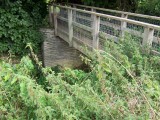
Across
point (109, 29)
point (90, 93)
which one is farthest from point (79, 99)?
point (109, 29)

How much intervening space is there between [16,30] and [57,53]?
1.77 meters

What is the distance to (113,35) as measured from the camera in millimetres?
5891

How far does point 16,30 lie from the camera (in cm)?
955

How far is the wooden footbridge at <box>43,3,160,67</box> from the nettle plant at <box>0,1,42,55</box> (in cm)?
91

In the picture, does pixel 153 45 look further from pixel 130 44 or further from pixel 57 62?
pixel 57 62

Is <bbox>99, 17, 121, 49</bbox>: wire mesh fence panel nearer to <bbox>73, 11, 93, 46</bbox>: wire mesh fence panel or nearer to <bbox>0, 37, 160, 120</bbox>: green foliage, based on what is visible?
<bbox>73, 11, 93, 46</bbox>: wire mesh fence panel

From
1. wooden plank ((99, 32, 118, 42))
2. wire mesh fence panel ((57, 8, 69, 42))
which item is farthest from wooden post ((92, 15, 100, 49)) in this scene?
wire mesh fence panel ((57, 8, 69, 42))

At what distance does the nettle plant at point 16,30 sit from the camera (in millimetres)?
9375

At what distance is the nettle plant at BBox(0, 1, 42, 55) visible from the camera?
938 cm

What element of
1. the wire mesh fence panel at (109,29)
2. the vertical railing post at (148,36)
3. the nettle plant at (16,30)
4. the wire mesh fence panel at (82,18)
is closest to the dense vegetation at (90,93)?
the vertical railing post at (148,36)

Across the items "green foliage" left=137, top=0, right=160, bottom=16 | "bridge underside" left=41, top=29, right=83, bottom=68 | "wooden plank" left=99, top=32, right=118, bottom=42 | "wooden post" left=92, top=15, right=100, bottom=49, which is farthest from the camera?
"bridge underside" left=41, top=29, right=83, bottom=68

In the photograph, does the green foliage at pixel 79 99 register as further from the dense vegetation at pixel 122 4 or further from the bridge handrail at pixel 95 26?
the dense vegetation at pixel 122 4

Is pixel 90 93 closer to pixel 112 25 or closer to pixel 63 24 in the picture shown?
pixel 112 25

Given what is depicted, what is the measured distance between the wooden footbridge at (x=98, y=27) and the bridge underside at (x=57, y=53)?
1.23 ft
